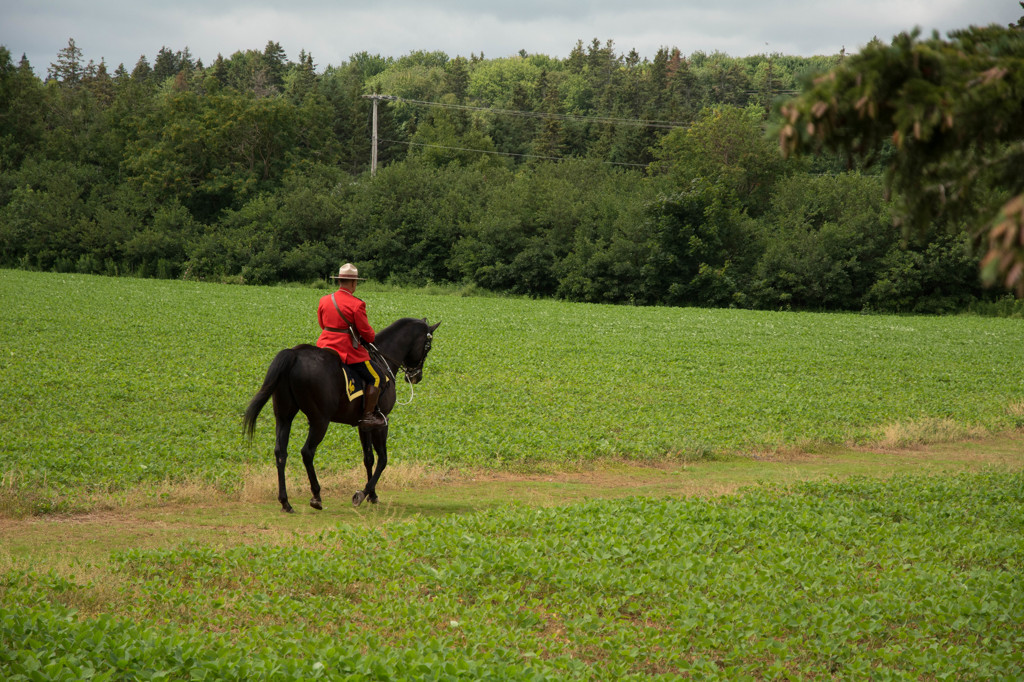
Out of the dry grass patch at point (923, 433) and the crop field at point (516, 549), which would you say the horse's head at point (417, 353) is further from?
the dry grass patch at point (923, 433)

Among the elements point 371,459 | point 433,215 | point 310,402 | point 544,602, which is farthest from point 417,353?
point 433,215

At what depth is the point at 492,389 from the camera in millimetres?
23516

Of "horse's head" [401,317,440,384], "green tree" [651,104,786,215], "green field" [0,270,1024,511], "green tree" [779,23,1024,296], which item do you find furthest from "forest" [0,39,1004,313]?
"green tree" [779,23,1024,296]

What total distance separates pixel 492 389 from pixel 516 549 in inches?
539

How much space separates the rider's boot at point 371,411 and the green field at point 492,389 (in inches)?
97.0

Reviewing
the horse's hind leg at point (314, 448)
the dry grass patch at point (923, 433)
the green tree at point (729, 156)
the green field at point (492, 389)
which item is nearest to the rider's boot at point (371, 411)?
the horse's hind leg at point (314, 448)

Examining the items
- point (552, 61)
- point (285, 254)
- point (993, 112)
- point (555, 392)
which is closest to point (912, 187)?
point (993, 112)

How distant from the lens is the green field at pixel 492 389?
1553 centimetres

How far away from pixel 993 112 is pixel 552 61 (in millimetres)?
185361

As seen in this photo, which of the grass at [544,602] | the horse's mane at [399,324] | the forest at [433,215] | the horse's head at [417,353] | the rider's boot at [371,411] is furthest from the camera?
the forest at [433,215]

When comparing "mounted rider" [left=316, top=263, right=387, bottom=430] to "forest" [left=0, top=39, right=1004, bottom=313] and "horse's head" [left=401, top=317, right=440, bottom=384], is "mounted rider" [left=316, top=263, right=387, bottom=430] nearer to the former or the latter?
"horse's head" [left=401, top=317, right=440, bottom=384]

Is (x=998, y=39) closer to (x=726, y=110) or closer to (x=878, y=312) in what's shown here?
(x=878, y=312)

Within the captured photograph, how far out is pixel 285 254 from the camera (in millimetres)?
68562

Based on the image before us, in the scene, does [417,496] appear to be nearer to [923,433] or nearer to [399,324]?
[399,324]
